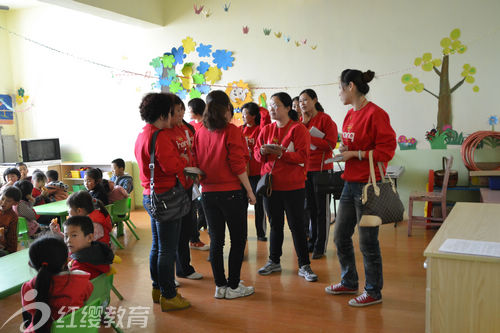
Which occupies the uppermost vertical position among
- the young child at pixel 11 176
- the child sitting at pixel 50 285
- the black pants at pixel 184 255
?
the young child at pixel 11 176

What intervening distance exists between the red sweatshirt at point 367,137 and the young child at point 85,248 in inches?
64.2

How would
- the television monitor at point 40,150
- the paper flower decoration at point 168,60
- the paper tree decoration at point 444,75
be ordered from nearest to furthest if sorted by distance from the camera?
the paper tree decoration at point 444,75
the paper flower decoration at point 168,60
the television monitor at point 40,150

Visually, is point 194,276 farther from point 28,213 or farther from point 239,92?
point 239,92

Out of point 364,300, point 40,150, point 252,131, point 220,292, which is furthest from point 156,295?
point 40,150

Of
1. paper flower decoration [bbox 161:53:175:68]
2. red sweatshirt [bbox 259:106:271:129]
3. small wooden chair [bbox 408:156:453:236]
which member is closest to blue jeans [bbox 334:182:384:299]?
red sweatshirt [bbox 259:106:271:129]

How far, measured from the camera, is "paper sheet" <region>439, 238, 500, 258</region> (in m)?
1.74

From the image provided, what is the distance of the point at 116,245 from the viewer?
15.5ft

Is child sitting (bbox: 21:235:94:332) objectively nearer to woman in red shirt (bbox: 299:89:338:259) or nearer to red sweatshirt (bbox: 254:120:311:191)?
red sweatshirt (bbox: 254:120:311:191)

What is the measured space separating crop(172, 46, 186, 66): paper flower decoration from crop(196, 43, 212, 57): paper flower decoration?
0.89ft

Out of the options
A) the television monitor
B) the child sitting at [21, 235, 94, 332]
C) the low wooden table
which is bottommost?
the low wooden table

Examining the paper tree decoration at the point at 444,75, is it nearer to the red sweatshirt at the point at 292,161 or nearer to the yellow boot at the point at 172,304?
the red sweatshirt at the point at 292,161

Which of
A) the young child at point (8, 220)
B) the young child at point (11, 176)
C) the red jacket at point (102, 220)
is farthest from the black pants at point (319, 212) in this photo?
the young child at point (11, 176)

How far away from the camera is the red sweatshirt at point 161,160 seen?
8.71ft

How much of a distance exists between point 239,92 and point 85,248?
4.17 m
